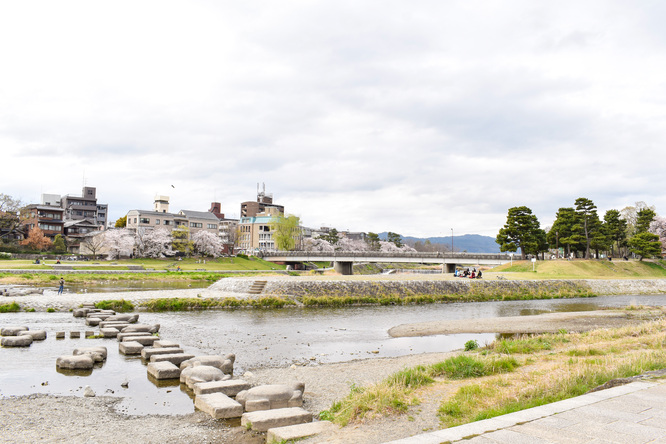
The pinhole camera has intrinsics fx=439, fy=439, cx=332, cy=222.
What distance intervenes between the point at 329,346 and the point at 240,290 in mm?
21894

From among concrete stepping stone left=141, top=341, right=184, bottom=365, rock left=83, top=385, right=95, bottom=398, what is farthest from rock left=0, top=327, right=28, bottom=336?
rock left=83, top=385, right=95, bottom=398

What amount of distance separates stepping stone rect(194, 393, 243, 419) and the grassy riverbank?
2.08 m

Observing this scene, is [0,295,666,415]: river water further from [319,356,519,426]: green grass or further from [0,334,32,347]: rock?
[319,356,519,426]: green grass

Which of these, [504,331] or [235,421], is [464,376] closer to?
[235,421]

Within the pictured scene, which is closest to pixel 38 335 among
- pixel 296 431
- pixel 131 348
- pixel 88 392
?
pixel 131 348

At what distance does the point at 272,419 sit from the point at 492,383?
5616 millimetres

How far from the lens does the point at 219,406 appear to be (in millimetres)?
10227

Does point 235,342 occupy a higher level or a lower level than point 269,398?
lower

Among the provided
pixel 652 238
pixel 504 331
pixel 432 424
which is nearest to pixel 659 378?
pixel 432 424

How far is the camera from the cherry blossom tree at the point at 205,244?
357 ft

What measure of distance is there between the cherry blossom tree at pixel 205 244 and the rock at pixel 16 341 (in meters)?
92.2

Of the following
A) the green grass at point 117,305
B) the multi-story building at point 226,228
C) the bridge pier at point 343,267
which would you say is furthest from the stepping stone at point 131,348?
the multi-story building at point 226,228

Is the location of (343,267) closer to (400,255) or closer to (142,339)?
(400,255)

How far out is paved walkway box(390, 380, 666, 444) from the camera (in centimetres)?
607
